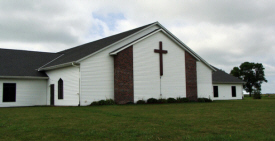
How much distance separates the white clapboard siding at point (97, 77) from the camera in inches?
797

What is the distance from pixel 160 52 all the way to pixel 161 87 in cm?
319

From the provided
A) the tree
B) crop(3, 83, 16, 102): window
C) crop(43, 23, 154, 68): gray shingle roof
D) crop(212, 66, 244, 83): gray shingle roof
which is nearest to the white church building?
crop(3, 83, 16, 102): window

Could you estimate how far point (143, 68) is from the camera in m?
23.1

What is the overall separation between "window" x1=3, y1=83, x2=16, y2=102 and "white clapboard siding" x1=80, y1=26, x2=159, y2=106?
6.74m

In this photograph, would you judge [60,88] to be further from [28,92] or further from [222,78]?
[222,78]

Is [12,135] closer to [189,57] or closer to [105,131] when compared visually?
[105,131]

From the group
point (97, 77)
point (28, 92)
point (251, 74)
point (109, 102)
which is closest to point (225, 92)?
point (109, 102)

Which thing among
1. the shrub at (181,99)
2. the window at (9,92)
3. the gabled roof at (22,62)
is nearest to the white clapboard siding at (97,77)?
the gabled roof at (22,62)

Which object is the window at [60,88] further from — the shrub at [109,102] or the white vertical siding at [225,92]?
the white vertical siding at [225,92]

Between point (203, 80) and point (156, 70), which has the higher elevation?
point (156, 70)

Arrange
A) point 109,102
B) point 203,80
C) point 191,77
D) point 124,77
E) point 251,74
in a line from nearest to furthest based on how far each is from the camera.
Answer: point 109,102, point 124,77, point 191,77, point 203,80, point 251,74

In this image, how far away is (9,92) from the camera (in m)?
22.3

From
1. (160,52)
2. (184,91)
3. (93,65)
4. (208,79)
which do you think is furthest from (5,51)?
(208,79)

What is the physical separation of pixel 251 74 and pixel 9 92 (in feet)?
210
